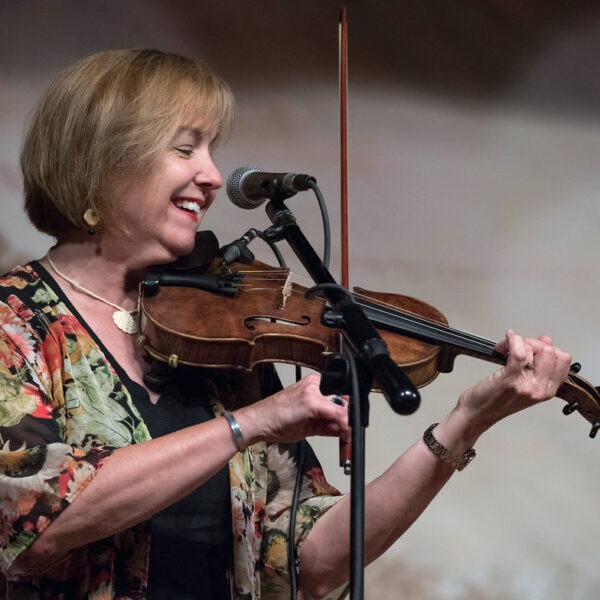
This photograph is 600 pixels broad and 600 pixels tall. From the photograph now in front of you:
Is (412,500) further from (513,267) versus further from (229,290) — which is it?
(513,267)

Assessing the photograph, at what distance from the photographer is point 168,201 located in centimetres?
157

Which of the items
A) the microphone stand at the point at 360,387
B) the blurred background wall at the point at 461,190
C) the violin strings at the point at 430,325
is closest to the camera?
the microphone stand at the point at 360,387

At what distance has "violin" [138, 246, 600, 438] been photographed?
147 cm

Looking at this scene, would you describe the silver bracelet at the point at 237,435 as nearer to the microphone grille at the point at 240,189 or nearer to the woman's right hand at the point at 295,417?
the woman's right hand at the point at 295,417

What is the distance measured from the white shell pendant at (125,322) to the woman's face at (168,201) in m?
0.08

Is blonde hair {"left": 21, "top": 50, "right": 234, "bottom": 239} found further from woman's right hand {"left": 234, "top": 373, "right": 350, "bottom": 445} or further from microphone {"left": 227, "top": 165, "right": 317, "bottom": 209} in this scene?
woman's right hand {"left": 234, "top": 373, "right": 350, "bottom": 445}

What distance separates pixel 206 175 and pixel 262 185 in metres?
0.13

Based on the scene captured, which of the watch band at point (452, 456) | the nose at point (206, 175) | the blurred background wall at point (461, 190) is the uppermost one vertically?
the blurred background wall at point (461, 190)

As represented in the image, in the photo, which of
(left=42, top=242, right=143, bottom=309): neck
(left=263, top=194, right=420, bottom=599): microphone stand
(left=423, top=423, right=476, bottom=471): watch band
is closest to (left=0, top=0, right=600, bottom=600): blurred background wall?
(left=42, top=242, right=143, bottom=309): neck

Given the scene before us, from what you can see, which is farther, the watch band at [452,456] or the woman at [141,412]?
the watch band at [452,456]

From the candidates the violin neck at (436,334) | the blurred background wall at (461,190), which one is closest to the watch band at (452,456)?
the violin neck at (436,334)

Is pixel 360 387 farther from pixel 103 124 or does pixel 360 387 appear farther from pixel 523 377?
pixel 103 124

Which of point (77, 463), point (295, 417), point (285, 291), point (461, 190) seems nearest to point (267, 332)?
point (285, 291)

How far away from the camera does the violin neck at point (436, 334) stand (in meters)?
1.52
